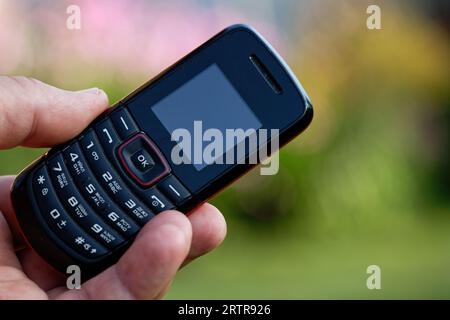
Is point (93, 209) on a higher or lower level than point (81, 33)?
lower

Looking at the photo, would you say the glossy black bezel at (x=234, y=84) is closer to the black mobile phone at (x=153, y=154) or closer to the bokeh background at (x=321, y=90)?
the black mobile phone at (x=153, y=154)

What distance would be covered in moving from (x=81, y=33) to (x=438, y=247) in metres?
0.74

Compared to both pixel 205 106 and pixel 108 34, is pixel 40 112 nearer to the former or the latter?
pixel 205 106

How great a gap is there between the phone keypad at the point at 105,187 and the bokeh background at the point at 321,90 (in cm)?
44

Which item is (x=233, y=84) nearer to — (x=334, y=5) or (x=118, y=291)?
(x=118, y=291)

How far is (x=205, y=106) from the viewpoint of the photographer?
2.38 ft

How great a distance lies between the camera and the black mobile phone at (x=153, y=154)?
2.24 feet

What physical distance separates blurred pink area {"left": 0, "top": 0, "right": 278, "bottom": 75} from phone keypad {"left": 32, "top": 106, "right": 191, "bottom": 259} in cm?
53

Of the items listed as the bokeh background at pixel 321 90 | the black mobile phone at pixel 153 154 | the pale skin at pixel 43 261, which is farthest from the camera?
the bokeh background at pixel 321 90

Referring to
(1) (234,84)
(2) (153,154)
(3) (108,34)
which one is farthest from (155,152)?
(3) (108,34)

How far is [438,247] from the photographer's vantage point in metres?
1.14

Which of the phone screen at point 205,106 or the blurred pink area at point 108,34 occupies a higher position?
the blurred pink area at point 108,34

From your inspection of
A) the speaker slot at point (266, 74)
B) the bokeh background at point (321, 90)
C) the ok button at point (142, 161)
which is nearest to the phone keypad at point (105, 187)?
the ok button at point (142, 161)
